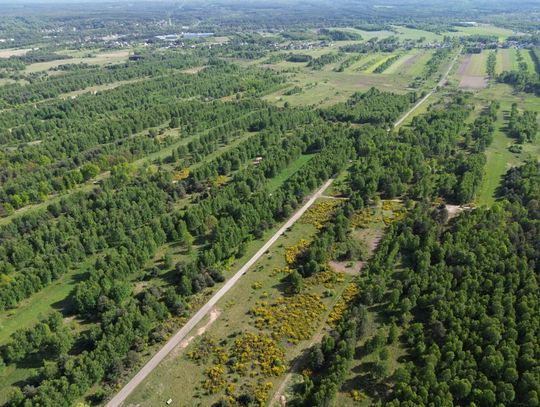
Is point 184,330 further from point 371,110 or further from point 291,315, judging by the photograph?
point 371,110

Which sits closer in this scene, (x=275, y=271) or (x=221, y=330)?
(x=221, y=330)

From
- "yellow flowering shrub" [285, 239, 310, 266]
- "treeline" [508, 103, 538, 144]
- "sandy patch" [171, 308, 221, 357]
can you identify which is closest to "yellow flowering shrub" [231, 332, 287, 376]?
"sandy patch" [171, 308, 221, 357]

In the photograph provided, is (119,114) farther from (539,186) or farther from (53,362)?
(539,186)

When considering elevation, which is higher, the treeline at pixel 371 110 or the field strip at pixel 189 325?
the treeline at pixel 371 110

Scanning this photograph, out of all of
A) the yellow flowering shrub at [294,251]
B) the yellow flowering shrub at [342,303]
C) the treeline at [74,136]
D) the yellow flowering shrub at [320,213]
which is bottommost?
the yellow flowering shrub at [342,303]

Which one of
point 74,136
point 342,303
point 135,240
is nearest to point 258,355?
point 342,303

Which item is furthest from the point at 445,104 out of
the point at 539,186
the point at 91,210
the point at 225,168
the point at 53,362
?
the point at 53,362

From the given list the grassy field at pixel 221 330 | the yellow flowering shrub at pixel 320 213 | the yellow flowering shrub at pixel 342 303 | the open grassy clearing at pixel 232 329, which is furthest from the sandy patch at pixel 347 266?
the yellow flowering shrub at pixel 320 213

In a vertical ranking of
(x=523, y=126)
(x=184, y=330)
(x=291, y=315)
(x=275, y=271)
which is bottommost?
(x=184, y=330)

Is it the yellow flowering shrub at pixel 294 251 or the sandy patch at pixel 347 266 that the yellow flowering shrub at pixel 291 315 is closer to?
the sandy patch at pixel 347 266

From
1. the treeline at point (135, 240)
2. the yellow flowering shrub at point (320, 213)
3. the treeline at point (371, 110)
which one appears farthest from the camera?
the treeline at point (371, 110)

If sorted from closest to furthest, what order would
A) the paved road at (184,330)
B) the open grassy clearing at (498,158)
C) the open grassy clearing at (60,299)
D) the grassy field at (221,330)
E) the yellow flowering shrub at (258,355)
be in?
the grassy field at (221,330), the paved road at (184,330), the yellow flowering shrub at (258,355), the open grassy clearing at (60,299), the open grassy clearing at (498,158)
